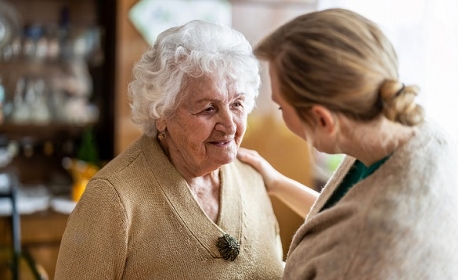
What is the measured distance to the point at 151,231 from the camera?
4.95 ft

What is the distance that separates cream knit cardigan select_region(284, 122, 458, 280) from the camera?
99 centimetres

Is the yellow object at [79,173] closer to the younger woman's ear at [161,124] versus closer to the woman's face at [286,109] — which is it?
the younger woman's ear at [161,124]

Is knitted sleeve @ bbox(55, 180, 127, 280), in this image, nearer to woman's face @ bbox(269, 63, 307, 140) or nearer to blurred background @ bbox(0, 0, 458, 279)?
woman's face @ bbox(269, 63, 307, 140)

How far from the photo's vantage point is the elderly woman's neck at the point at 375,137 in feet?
3.44

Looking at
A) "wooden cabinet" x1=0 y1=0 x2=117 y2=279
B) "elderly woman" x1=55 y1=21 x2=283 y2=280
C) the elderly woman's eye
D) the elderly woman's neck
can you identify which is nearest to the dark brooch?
"elderly woman" x1=55 y1=21 x2=283 y2=280

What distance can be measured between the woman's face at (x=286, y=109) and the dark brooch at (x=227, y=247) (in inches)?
21.1

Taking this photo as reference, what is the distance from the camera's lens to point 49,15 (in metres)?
3.63

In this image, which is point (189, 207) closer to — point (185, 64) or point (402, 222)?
point (185, 64)

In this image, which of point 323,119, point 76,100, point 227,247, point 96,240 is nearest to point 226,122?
point 227,247

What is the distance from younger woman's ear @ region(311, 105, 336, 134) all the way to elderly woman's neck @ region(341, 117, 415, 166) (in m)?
0.03

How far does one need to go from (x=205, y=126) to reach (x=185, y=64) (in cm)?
17

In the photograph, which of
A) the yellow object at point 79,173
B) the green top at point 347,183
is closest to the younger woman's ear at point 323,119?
the green top at point 347,183

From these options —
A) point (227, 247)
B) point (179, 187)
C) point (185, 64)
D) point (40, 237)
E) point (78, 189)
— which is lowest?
point (40, 237)

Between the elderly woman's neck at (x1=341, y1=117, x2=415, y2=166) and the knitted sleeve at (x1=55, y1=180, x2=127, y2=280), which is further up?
the elderly woman's neck at (x1=341, y1=117, x2=415, y2=166)
